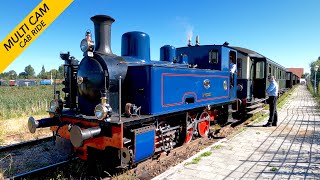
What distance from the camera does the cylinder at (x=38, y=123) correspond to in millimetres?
5198

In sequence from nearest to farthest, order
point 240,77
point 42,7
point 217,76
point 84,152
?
point 84,152, point 42,7, point 217,76, point 240,77

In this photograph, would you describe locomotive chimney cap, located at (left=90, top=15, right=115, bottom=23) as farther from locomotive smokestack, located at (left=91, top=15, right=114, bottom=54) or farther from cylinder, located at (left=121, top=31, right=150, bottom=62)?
cylinder, located at (left=121, top=31, right=150, bottom=62)

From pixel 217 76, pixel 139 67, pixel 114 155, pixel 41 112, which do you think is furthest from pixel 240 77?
pixel 41 112

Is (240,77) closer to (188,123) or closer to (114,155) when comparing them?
(188,123)

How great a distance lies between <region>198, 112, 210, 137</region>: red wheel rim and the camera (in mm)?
7500

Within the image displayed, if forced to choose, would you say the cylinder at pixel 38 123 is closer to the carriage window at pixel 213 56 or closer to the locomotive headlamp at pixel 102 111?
the locomotive headlamp at pixel 102 111

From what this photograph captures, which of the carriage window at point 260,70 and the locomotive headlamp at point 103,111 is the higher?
the carriage window at point 260,70

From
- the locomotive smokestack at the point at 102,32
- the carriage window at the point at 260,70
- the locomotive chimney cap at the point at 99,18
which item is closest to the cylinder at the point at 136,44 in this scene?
the locomotive smokestack at the point at 102,32

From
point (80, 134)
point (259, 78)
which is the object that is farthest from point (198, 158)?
point (259, 78)

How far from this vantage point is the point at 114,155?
5031 millimetres

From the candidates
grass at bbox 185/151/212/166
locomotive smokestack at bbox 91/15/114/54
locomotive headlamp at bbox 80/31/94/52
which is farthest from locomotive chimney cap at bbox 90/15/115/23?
grass at bbox 185/151/212/166

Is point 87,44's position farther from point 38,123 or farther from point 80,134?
point 38,123

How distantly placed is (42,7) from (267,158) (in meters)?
6.01

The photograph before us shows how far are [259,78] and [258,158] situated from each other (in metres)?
7.74
